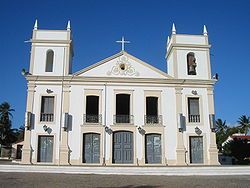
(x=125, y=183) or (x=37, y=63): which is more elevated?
(x=37, y=63)

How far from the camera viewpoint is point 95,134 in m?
18.2

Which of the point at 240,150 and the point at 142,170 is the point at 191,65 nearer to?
the point at 240,150

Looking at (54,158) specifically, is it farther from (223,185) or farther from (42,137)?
(223,185)

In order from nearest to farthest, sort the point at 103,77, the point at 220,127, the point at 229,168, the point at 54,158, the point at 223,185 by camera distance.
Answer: the point at 223,185 < the point at 229,168 < the point at 54,158 < the point at 103,77 < the point at 220,127

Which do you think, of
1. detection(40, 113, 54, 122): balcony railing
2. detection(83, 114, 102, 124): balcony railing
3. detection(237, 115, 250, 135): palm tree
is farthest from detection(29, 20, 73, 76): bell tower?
detection(237, 115, 250, 135): palm tree

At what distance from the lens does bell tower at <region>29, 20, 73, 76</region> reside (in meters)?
18.9

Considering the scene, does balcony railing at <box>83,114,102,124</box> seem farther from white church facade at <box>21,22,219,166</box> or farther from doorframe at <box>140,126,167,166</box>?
doorframe at <box>140,126,167,166</box>

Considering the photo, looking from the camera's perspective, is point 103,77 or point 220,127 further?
point 220,127

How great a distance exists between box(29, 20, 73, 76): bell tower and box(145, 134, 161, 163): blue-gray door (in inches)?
258

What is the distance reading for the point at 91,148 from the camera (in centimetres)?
1800

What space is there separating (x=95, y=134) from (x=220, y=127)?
5076cm

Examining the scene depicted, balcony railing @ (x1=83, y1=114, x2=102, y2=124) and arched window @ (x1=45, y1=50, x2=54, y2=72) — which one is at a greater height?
arched window @ (x1=45, y1=50, x2=54, y2=72)

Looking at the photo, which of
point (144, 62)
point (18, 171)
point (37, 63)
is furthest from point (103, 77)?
point (18, 171)

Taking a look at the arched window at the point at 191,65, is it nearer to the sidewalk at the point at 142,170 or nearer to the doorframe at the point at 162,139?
the doorframe at the point at 162,139
